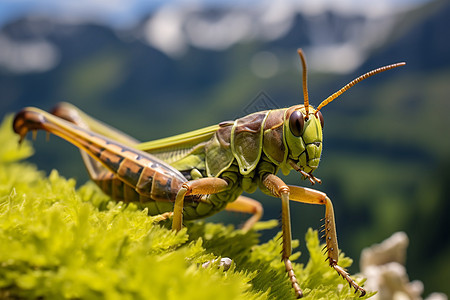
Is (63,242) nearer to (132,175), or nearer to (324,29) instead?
(132,175)

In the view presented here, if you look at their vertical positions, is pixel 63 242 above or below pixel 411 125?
above

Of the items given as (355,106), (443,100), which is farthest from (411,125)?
(355,106)

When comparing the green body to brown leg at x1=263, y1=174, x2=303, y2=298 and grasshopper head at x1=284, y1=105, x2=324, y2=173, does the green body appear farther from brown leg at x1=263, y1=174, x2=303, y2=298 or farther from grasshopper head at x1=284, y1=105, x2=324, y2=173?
brown leg at x1=263, y1=174, x2=303, y2=298

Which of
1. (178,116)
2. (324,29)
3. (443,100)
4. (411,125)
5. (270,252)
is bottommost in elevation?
(178,116)

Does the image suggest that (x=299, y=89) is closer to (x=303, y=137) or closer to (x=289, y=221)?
(x=303, y=137)

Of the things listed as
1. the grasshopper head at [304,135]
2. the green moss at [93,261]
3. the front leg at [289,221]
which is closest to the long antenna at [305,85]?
the grasshopper head at [304,135]

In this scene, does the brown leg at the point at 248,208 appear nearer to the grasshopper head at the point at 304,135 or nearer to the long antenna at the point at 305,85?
the grasshopper head at the point at 304,135
